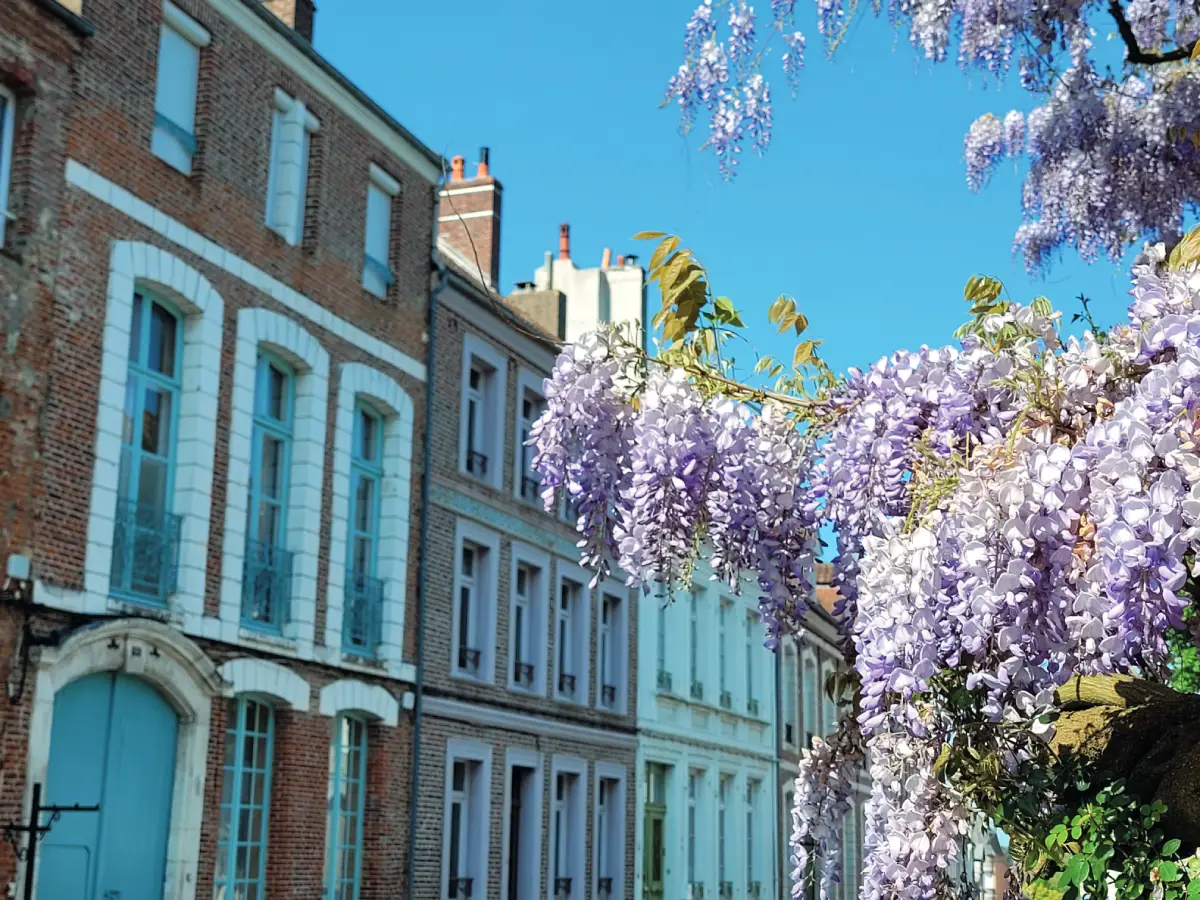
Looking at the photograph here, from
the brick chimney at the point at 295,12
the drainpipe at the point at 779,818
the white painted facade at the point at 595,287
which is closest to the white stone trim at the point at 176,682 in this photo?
the brick chimney at the point at 295,12

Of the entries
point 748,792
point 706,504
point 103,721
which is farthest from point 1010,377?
point 748,792

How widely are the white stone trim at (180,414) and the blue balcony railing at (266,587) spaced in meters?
0.92

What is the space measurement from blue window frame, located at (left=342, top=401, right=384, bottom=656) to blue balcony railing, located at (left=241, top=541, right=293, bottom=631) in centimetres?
125

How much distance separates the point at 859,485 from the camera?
540 cm

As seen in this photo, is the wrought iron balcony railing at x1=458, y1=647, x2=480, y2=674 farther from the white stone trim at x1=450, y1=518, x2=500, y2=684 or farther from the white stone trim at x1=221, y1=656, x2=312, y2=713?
the white stone trim at x1=221, y1=656, x2=312, y2=713

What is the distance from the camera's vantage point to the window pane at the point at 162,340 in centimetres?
1489

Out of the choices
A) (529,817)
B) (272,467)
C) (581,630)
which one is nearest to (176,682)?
(272,467)

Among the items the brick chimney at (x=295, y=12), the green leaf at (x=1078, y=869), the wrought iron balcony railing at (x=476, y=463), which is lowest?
the green leaf at (x=1078, y=869)

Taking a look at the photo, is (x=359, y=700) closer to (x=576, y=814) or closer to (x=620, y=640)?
(x=576, y=814)

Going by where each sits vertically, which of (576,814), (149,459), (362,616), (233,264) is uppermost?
(233,264)

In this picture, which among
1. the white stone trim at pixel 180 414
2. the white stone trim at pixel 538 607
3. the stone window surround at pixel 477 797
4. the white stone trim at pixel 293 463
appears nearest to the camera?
the white stone trim at pixel 180 414

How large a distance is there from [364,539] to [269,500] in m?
2.01

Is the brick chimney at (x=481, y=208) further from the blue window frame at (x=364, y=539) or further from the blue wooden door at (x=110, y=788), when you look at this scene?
the blue wooden door at (x=110, y=788)

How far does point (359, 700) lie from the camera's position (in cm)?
1745
